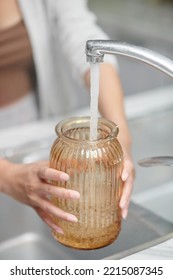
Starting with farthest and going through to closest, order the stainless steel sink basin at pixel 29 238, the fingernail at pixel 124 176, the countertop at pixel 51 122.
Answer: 1. the countertop at pixel 51 122
2. the stainless steel sink basin at pixel 29 238
3. the fingernail at pixel 124 176

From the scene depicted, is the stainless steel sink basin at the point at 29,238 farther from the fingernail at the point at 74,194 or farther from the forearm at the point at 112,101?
the fingernail at the point at 74,194

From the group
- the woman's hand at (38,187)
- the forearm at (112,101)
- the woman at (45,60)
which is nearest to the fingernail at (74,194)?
the woman's hand at (38,187)

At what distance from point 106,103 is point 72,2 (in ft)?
0.89

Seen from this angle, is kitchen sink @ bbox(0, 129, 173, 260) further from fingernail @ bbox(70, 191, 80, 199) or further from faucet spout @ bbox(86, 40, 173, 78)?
faucet spout @ bbox(86, 40, 173, 78)

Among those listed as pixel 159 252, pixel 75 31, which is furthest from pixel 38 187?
pixel 75 31

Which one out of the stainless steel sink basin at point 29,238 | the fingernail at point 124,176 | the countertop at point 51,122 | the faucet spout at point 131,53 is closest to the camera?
the faucet spout at point 131,53

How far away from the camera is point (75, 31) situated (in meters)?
1.21

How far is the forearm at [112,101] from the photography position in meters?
1.02

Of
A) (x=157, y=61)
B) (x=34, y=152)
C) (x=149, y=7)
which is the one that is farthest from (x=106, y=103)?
(x=149, y=7)

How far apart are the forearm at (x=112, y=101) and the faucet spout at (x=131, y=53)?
0.31 m

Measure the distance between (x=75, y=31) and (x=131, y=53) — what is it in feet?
1.85

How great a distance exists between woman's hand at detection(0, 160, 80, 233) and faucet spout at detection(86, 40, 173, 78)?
150 mm

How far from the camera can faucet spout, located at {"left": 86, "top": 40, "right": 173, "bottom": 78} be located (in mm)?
654

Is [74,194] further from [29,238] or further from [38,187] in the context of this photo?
[29,238]
